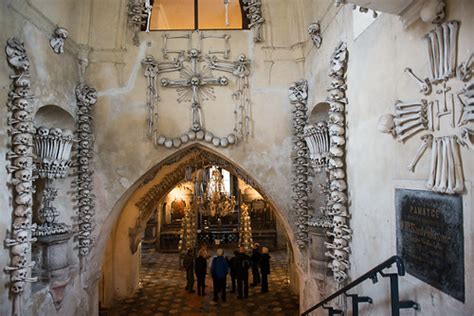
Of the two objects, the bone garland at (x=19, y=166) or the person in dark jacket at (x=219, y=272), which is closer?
the bone garland at (x=19, y=166)

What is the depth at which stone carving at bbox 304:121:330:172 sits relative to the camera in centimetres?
480

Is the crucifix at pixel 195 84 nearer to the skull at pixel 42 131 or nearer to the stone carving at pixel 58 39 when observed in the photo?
the stone carving at pixel 58 39

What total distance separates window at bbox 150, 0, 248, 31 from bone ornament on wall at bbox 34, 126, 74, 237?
2.30m

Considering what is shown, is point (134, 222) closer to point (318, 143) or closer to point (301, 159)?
point (301, 159)

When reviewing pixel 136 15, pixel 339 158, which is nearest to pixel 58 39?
pixel 136 15

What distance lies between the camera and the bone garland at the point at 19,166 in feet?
12.9

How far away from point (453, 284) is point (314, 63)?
3526mm

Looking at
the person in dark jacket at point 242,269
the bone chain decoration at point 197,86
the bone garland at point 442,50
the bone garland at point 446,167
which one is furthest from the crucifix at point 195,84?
the bone garland at point 446,167

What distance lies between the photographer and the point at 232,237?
1416cm

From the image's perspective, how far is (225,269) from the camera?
7.52 m

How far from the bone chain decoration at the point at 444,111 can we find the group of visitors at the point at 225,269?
555 centimetres

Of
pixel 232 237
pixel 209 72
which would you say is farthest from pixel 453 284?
pixel 232 237

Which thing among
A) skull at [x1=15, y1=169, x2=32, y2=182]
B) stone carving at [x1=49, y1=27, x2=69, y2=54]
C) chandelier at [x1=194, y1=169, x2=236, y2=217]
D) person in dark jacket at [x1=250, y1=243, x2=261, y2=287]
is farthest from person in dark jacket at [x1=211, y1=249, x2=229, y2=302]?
stone carving at [x1=49, y1=27, x2=69, y2=54]

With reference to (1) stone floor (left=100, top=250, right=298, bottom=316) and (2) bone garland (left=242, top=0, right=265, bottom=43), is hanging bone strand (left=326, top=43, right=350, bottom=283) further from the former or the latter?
(1) stone floor (left=100, top=250, right=298, bottom=316)
